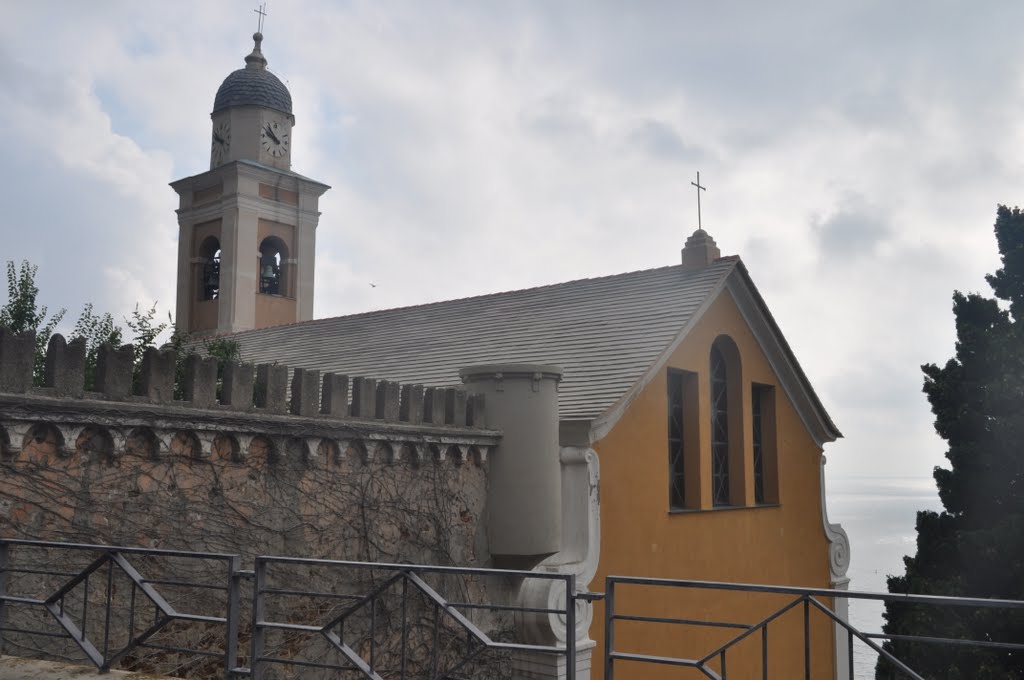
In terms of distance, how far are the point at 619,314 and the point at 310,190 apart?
787 inches

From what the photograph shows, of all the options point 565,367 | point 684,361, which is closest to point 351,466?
point 565,367

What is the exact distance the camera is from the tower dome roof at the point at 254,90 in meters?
32.0

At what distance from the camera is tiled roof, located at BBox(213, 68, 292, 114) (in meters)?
32.0

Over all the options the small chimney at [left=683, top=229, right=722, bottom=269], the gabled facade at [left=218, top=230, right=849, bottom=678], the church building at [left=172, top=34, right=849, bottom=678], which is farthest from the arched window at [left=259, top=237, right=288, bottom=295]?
the small chimney at [left=683, top=229, right=722, bottom=269]

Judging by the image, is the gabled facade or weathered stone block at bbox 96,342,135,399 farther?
the gabled facade

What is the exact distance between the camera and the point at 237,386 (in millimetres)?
8672

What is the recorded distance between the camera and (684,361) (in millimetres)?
14070

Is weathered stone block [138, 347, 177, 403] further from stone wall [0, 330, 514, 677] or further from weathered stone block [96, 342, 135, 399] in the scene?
weathered stone block [96, 342, 135, 399]

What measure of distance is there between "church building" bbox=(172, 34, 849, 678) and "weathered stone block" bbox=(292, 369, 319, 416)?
2.74 metres

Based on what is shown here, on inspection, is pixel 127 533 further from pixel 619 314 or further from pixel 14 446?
pixel 619 314

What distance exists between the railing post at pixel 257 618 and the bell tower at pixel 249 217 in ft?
78.6

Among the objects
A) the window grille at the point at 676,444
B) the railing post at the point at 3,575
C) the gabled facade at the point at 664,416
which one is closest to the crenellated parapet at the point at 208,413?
the railing post at the point at 3,575

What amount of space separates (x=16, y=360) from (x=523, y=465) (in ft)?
19.1

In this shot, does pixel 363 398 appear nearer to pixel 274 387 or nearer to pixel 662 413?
pixel 274 387
